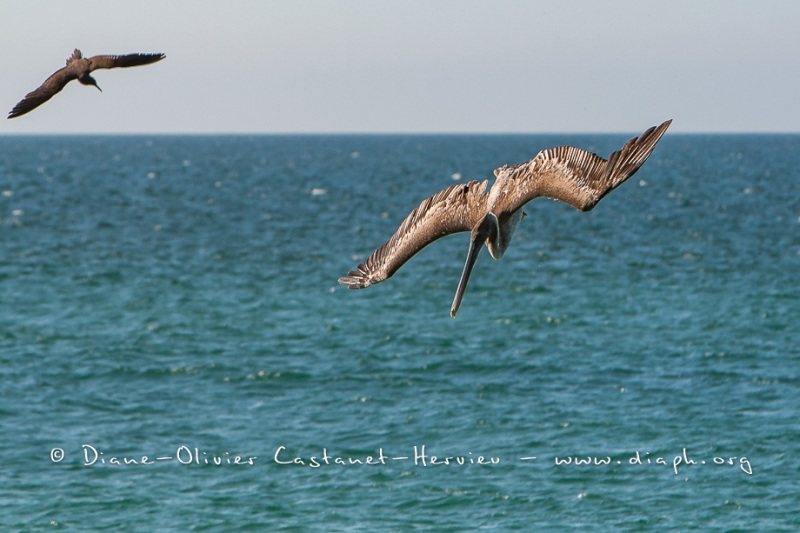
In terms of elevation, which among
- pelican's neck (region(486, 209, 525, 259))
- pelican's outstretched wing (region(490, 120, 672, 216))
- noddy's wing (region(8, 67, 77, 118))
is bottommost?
pelican's neck (region(486, 209, 525, 259))

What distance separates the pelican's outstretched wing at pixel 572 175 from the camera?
13.5 metres

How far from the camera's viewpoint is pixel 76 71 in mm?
16875

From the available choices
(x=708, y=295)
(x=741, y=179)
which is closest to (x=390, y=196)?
(x=741, y=179)

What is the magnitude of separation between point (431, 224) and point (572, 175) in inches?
97.5

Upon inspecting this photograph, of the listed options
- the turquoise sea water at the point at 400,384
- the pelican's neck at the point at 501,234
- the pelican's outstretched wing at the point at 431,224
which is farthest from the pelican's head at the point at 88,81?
the turquoise sea water at the point at 400,384

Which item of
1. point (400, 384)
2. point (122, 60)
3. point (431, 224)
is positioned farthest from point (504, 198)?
point (400, 384)

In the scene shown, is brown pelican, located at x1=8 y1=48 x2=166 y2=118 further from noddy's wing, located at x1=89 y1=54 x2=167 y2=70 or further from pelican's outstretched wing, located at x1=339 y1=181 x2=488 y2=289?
pelican's outstretched wing, located at x1=339 y1=181 x2=488 y2=289

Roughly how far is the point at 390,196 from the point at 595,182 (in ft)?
275

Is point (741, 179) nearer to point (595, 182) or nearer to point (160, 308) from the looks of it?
point (160, 308)

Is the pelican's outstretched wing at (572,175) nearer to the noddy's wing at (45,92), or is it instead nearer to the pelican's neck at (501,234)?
the pelican's neck at (501,234)

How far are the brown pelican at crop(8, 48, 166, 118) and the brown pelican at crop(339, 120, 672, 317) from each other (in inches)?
158

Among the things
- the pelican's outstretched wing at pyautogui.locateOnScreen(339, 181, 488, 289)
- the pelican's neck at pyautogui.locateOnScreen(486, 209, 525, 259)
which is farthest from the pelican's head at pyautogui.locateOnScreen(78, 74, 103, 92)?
the pelican's neck at pyautogui.locateOnScreen(486, 209, 525, 259)

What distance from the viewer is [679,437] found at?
90.7 feet

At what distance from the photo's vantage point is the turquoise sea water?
79.8 feet
